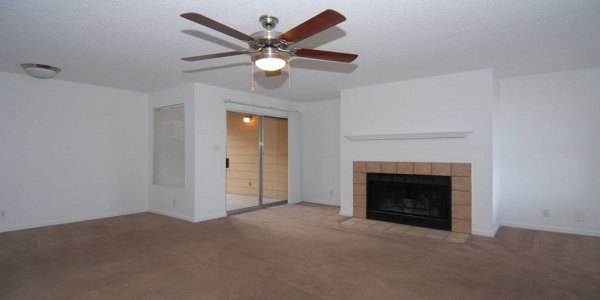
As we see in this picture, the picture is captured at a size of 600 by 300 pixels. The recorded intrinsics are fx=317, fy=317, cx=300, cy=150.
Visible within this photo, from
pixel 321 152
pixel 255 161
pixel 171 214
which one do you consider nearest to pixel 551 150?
pixel 321 152

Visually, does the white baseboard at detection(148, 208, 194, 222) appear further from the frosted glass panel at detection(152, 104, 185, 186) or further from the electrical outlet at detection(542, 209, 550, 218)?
the electrical outlet at detection(542, 209, 550, 218)

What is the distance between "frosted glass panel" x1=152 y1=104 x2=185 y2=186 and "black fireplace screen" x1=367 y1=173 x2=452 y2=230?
Result: 3233mm

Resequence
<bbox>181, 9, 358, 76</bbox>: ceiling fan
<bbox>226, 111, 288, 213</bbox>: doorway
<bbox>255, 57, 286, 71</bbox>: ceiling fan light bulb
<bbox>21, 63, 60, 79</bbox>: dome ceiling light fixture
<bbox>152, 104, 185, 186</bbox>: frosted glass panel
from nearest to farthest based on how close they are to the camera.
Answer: <bbox>181, 9, 358, 76</bbox>: ceiling fan, <bbox>255, 57, 286, 71</bbox>: ceiling fan light bulb, <bbox>21, 63, 60, 79</bbox>: dome ceiling light fixture, <bbox>152, 104, 185, 186</bbox>: frosted glass panel, <bbox>226, 111, 288, 213</bbox>: doorway

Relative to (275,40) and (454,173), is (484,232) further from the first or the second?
(275,40)

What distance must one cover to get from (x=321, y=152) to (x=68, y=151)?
181 inches

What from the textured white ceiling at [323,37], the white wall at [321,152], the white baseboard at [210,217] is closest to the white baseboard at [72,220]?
the white baseboard at [210,217]

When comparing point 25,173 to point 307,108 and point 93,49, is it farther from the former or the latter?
point 307,108

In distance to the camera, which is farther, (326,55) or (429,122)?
(429,122)

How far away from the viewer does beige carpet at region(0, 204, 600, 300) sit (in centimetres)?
263

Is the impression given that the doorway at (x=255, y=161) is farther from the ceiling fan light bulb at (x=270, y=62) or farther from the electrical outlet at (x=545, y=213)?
the electrical outlet at (x=545, y=213)

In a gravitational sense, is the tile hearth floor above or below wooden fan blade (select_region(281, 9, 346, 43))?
below

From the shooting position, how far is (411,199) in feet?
16.3

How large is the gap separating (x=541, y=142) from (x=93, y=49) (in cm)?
591

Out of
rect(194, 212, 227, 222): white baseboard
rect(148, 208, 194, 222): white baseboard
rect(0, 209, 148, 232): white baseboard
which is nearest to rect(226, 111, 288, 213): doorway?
rect(194, 212, 227, 222): white baseboard
